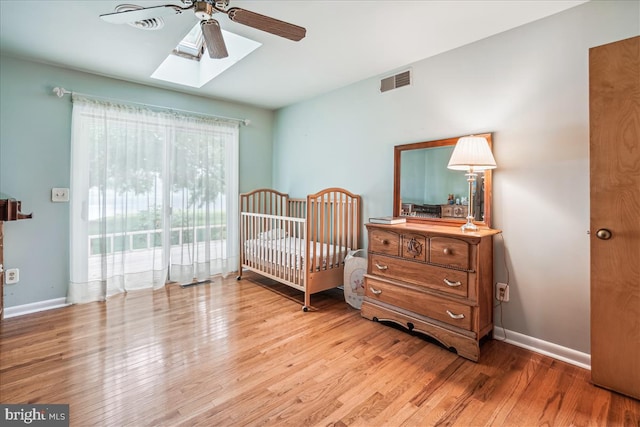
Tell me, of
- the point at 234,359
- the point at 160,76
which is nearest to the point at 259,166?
the point at 160,76

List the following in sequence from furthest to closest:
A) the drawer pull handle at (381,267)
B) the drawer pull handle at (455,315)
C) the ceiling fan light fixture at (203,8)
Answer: the drawer pull handle at (381,267) < the drawer pull handle at (455,315) < the ceiling fan light fixture at (203,8)

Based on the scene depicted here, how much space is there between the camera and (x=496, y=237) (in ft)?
7.48

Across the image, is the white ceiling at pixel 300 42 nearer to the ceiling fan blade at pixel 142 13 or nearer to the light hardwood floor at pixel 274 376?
the ceiling fan blade at pixel 142 13

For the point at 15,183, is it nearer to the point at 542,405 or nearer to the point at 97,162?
the point at 97,162

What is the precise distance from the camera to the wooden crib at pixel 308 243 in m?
2.88

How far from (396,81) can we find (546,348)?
2.44 meters

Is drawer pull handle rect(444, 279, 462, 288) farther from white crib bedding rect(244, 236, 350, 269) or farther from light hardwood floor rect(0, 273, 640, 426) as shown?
white crib bedding rect(244, 236, 350, 269)

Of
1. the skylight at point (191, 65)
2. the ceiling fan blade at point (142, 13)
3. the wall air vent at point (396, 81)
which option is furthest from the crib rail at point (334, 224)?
the ceiling fan blade at point (142, 13)

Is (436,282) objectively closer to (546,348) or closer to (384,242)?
(384,242)

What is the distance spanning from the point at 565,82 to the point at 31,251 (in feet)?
14.6

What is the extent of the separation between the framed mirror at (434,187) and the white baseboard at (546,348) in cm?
82

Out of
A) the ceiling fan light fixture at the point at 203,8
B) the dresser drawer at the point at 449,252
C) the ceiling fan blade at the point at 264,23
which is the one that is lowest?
the dresser drawer at the point at 449,252

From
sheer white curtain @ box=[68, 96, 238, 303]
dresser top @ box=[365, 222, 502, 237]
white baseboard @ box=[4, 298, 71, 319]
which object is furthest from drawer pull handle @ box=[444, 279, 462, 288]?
white baseboard @ box=[4, 298, 71, 319]

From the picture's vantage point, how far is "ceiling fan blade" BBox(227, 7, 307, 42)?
1571 millimetres
